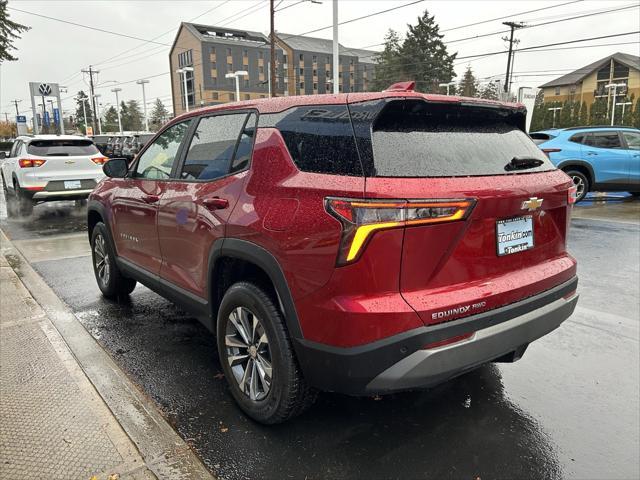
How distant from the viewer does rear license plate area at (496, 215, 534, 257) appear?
7.80 feet

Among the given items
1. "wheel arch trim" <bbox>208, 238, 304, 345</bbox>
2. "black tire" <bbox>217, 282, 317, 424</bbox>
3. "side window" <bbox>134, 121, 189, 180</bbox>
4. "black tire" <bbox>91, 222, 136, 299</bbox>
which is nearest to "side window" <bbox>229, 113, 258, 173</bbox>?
"wheel arch trim" <bbox>208, 238, 304, 345</bbox>

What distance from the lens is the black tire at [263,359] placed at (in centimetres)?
244

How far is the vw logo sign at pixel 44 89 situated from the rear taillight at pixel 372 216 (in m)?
38.4

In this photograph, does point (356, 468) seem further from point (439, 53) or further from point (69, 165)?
point (439, 53)

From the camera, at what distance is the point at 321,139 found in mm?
2367

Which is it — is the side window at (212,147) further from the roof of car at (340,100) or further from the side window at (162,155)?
the side window at (162,155)

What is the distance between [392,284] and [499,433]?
1243mm

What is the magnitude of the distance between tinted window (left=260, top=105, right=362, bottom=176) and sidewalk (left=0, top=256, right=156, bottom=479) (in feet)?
5.52

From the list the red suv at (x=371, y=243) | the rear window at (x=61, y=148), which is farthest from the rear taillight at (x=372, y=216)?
the rear window at (x=61, y=148)

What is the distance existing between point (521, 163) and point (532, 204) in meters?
0.28

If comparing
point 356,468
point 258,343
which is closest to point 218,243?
point 258,343

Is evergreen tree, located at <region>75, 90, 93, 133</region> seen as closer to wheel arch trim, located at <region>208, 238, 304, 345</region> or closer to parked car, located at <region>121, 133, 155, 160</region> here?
parked car, located at <region>121, 133, 155, 160</region>

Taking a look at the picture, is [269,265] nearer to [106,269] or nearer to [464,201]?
[464,201]

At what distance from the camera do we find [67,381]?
321cm
